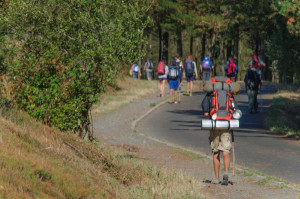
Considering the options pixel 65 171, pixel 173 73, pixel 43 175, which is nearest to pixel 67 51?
pixel 65 171

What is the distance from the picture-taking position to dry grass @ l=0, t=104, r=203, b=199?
6.43 m

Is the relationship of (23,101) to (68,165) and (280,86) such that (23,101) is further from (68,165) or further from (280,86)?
(280,86)

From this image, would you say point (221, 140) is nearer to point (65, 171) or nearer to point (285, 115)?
point (65, 171)

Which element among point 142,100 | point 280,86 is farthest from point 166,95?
point 280,86

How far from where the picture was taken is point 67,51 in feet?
37.9

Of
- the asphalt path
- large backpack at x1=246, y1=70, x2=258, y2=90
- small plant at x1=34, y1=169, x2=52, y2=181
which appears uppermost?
large backpack at x1=246, y1=70, x2=258, y2=90

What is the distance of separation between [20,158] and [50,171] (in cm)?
36

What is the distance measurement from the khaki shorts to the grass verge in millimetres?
8232

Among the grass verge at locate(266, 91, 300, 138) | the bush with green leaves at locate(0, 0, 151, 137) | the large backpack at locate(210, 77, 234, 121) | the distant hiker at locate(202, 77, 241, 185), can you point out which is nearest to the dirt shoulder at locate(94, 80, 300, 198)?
the distant hiker at locate(202, 77, 241, 185)

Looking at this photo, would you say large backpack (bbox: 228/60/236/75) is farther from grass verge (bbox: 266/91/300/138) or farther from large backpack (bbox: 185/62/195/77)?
grass verge (bbox: 266/91/300/138)

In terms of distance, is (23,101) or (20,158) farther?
(23,101)

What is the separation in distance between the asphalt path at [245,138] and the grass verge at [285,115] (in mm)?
363

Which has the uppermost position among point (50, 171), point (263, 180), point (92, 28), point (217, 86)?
point (92, 28)

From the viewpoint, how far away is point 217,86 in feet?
32.8
